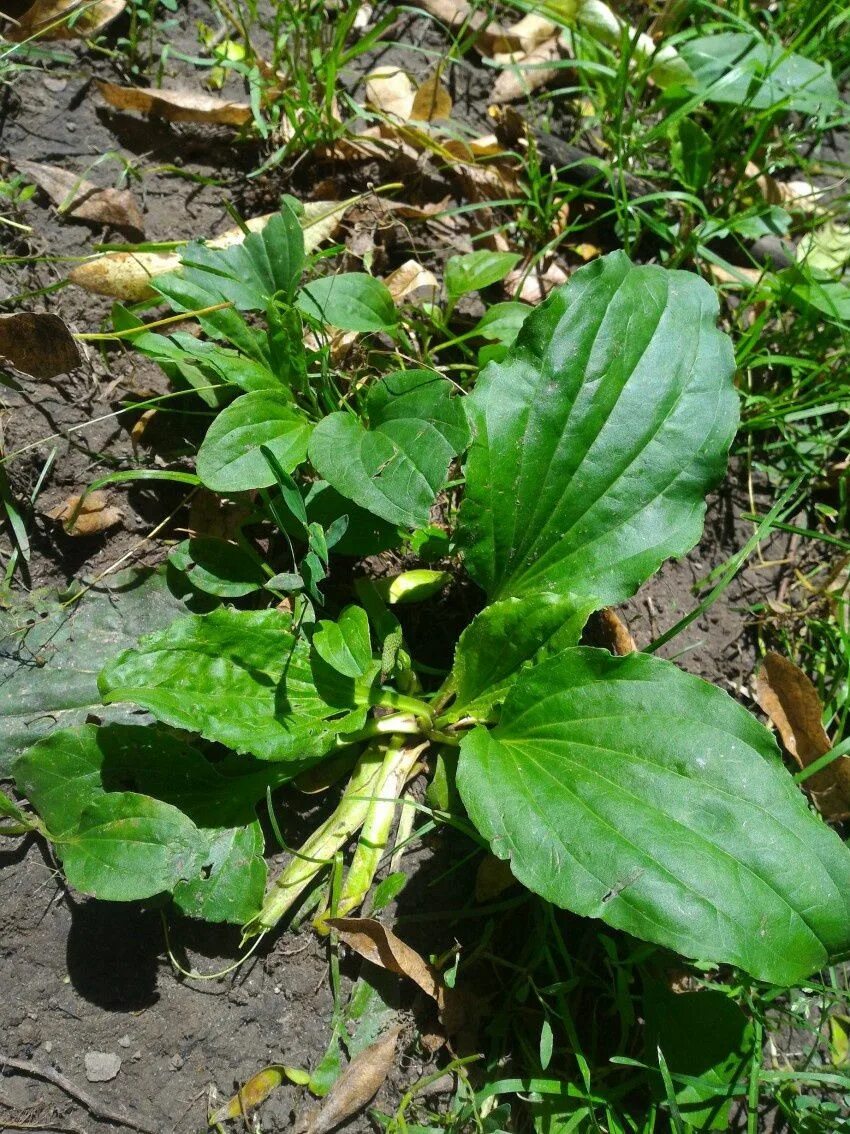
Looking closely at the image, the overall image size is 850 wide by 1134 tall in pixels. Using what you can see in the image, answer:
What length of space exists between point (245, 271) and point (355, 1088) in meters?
1.69

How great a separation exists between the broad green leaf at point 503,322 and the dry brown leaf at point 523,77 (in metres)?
0.83

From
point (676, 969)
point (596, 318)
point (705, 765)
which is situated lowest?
point (676, 969)

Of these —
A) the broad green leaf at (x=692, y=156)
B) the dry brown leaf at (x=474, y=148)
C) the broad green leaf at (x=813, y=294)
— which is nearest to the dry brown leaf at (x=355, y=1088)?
the broad green leaf at (x=813, y=294)

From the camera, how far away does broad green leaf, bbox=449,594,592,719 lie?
5.68 feet

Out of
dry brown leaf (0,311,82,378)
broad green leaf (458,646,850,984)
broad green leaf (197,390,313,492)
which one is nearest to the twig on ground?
broad green leaf (458,646,850,984)

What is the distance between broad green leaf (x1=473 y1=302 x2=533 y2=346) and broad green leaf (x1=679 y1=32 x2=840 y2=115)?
37.3 inches

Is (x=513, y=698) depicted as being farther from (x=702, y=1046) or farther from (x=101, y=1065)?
(x=101, y=1065)

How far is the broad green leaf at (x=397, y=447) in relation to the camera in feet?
5.57

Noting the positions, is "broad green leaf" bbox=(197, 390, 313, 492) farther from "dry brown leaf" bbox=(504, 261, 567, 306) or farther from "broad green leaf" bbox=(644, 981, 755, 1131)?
"broad green leaf" bbox=(644, 981, 755, 1131)

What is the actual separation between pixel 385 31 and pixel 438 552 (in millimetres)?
1663

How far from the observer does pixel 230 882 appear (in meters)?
1.73

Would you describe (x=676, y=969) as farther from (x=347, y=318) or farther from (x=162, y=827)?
(x=347, y=318)

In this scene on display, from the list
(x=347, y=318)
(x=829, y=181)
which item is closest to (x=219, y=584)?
(x=347, y=318)

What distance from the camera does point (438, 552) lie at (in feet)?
6.61
